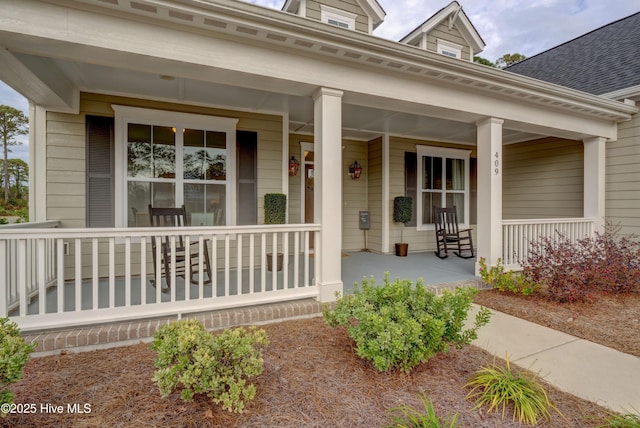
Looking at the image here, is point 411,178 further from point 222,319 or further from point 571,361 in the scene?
point 222,319

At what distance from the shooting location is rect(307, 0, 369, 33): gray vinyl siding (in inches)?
211

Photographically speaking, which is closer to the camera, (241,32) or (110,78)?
(241,32)

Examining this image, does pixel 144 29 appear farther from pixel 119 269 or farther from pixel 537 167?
pixel 537 167

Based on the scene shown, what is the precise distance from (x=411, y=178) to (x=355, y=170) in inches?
49.7

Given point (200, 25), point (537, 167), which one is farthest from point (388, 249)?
point (200, 25)

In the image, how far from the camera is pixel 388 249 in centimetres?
645

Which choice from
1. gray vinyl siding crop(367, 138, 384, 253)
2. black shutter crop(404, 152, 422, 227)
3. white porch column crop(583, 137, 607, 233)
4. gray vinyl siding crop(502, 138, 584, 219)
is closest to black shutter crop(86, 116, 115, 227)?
gray vinyl siding crop(367, 138, 384, 253)

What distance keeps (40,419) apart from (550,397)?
112 inches

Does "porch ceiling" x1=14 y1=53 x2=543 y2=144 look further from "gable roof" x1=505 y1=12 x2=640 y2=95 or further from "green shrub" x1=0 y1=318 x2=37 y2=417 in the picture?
"green shrub" x1=0 y1=318 x2=37 y2=417

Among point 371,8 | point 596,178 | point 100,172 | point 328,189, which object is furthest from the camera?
point 371,8

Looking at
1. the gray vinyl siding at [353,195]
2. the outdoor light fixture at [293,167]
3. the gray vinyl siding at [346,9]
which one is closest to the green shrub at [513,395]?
the outdoor light fixture at [293,167]

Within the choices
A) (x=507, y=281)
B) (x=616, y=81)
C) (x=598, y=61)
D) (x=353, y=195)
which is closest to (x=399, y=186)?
(x=353, y=195)

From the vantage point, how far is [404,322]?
1.91 metres

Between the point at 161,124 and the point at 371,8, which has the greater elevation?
the point at 371,8
